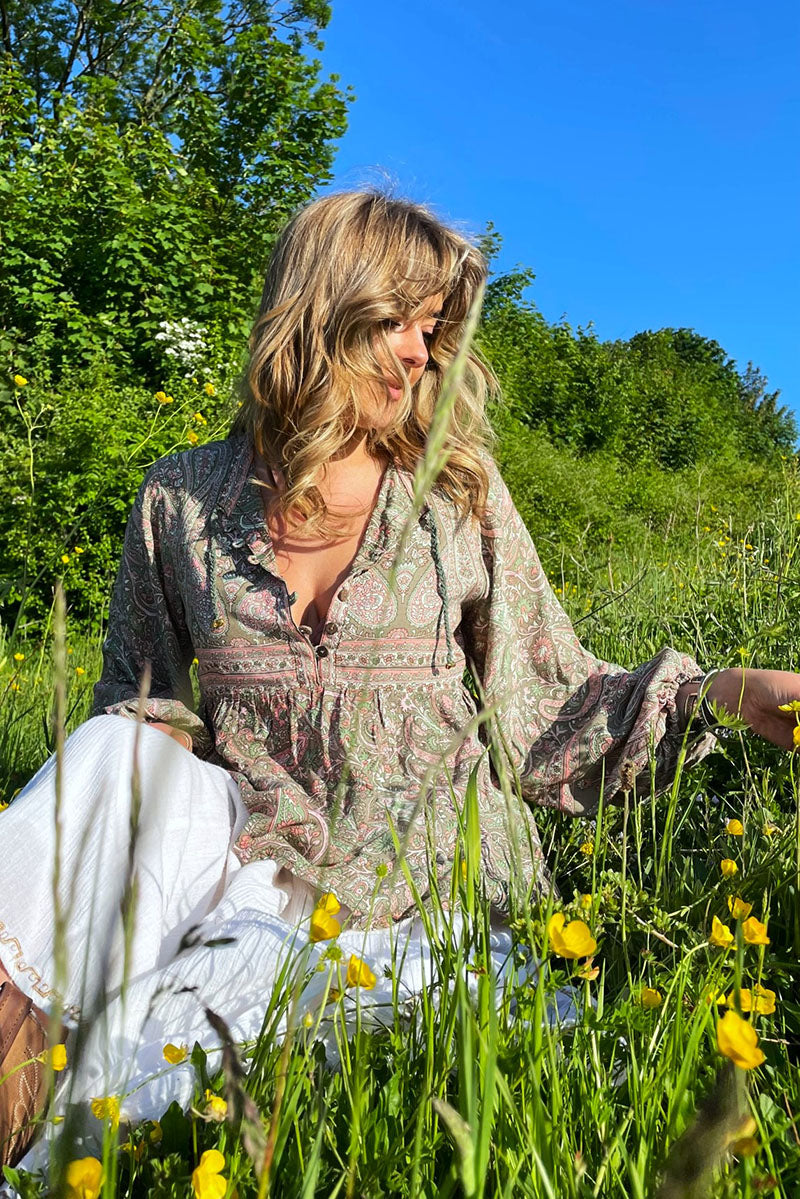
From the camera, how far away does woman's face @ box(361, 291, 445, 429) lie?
85.4 inches

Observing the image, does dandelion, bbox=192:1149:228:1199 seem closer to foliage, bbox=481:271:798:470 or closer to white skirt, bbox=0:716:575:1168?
white skirt, bbox=0:716:575:1168

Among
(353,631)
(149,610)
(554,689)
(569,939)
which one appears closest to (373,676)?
(353,631)

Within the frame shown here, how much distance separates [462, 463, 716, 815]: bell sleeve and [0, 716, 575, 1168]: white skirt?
1.53 feet

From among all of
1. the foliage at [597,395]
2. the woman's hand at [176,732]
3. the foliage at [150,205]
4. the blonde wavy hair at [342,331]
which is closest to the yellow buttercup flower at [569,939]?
the woman's hand at [176,732]

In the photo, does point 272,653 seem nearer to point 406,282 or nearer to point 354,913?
point 354,913

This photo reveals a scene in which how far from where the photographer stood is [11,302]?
306 inches

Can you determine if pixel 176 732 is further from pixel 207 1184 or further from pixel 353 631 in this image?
pixel 207 1184

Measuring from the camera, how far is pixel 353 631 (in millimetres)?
1993

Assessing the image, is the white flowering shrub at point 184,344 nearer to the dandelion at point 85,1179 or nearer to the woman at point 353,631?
the woman at point 353,631

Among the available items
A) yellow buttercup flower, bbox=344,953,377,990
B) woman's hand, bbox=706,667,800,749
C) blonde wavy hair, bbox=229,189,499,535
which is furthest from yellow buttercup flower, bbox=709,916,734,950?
blonde wavy hair, bbox=229,189,499,535

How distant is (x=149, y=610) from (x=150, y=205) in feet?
22.6

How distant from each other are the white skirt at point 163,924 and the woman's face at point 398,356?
88cm

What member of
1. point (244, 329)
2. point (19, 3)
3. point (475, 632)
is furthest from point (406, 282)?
point (19, 3)

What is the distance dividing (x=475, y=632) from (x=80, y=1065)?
72.6 inches
